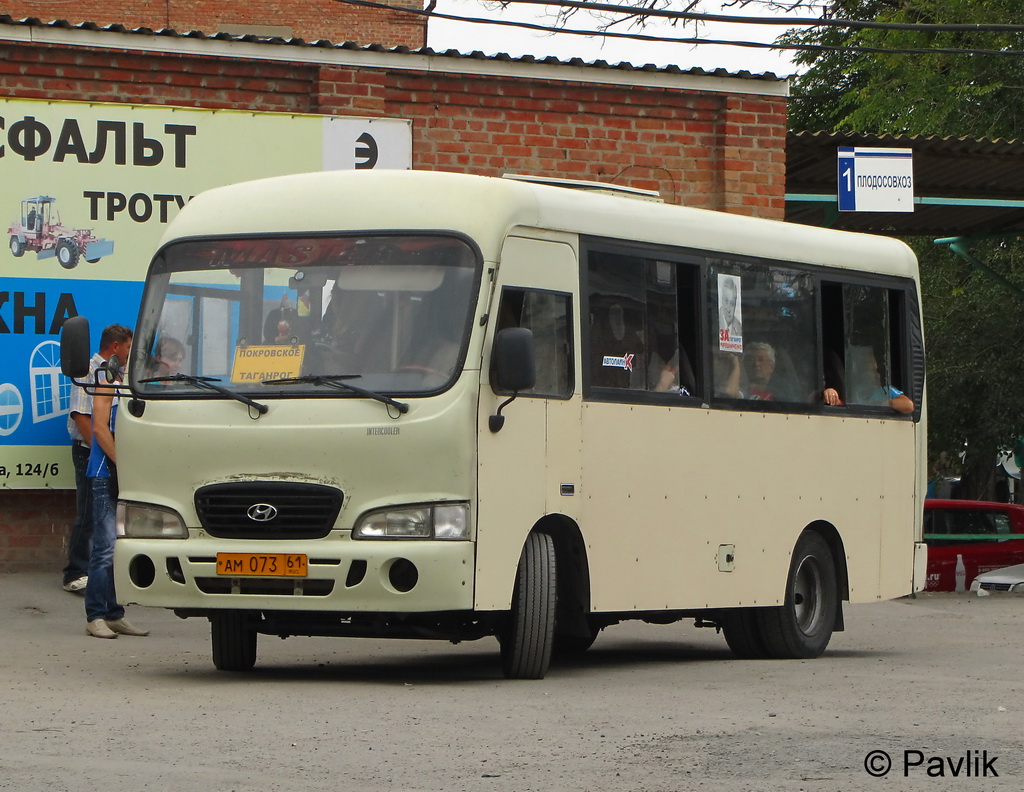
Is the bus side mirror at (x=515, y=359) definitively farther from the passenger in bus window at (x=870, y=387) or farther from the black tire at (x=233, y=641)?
the passenger in bus window at (x=870, y=387)

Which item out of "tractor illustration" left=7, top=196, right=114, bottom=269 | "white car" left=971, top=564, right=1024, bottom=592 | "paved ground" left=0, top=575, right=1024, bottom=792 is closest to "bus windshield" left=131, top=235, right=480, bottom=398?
"paved ground" left=0, top=575, right=1024, bottom=792

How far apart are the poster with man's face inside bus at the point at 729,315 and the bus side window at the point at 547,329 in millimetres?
1491

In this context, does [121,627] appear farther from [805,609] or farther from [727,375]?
[805,609]

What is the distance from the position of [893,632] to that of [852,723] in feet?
23.1

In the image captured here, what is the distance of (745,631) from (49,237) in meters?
6.80

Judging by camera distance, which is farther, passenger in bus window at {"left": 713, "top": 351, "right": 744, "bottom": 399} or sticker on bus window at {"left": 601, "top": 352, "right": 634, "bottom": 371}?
passenger in bus window at {"left": 713, "top": 351, "right": 744, "bottom": 399}

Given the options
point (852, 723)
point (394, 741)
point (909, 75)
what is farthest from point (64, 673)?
point (909, 75)

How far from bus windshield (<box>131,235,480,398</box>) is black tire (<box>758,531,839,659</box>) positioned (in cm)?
356

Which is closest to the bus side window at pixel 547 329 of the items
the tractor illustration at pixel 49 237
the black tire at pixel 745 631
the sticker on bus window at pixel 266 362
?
the sticker on bus window at pixel 266 362

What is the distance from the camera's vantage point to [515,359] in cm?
955

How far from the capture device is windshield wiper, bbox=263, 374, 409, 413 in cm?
962

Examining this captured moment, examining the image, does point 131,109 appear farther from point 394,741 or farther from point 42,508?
point 394,741

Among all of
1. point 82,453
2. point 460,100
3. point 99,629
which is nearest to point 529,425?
point 99,629

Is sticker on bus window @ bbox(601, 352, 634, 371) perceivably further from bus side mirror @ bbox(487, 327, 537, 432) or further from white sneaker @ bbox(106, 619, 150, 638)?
white sneaker @ bbox(106, 619, 150, 638)
